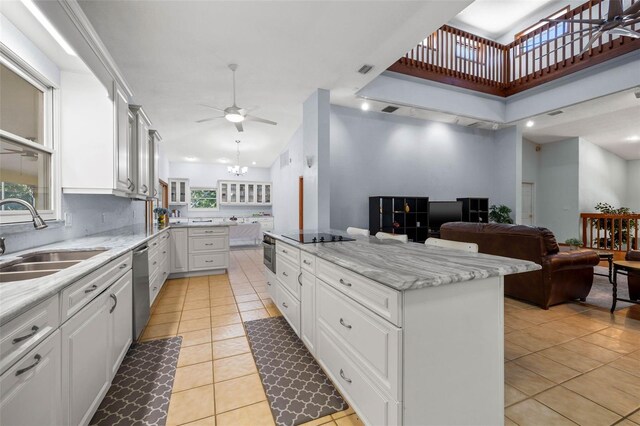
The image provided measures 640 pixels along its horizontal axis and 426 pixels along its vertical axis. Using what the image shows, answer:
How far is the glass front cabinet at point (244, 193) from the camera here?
9414 mm

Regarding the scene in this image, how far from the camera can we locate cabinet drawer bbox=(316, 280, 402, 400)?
3.75 feet

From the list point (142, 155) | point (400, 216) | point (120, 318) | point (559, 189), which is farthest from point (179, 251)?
point (559, 189)

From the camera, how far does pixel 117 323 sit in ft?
6.04

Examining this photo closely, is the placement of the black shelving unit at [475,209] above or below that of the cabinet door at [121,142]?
below

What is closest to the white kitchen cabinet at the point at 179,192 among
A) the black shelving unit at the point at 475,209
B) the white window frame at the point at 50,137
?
the white window frame at the point at 50,137

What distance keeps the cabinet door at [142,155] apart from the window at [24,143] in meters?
1.10

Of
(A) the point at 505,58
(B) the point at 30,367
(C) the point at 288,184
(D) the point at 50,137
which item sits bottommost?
(B) the point at 30,367

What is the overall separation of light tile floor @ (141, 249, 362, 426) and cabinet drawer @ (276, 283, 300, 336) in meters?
0.41

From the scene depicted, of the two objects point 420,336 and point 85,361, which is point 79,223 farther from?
point 420,336

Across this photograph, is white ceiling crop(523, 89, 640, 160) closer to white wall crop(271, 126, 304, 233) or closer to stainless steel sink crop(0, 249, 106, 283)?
white wall crop(271, 126, 304, 233)

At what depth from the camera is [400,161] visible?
6016 millimetres

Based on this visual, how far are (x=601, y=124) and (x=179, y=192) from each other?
1166cm

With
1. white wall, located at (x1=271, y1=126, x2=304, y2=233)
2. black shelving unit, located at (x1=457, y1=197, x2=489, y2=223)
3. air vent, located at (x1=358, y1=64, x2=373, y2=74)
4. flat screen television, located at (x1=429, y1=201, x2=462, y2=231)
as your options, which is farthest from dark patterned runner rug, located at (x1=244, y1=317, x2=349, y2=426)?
black shelving unit, located at (x1=457, y1=197, x2=489, y2=223)

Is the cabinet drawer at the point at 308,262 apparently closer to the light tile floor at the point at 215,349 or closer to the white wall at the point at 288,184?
the light tile floor at the point at 215,349
